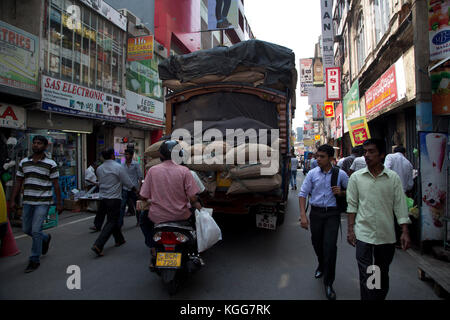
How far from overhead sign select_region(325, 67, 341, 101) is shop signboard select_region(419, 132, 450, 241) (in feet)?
37.0

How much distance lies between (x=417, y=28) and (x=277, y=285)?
5174 mm

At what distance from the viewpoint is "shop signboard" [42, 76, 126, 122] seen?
345 inches

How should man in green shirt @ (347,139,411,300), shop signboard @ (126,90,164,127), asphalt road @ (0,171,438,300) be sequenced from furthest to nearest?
shop signboard @ (126,90,164,127), asphalt road @ (0,171,438,300), man in green shirt @ (347,139,411,300)

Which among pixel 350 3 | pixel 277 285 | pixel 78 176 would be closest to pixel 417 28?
pixel 277 285

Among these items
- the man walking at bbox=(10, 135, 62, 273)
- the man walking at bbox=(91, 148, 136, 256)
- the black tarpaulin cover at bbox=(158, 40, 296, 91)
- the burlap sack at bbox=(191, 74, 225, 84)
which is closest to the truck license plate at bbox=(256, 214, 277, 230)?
the man walking at bbox=(91, 148, 136, 256)

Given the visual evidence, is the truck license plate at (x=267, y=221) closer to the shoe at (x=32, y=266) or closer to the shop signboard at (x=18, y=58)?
the shoe at (x=32, y=266)

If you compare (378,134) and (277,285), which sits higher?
(378,134)

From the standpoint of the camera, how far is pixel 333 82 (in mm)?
15023

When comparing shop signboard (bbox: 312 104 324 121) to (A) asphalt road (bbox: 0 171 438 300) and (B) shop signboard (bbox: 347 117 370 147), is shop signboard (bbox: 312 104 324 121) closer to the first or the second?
(B) shop signboard (bbox: 347 117 370 147)

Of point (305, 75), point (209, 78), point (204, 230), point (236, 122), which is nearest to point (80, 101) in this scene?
point (209, 78)

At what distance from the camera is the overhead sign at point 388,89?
6.58 meters

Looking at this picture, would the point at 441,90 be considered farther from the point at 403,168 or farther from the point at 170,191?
the point at 170,191

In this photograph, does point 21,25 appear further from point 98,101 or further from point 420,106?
point 420,106
